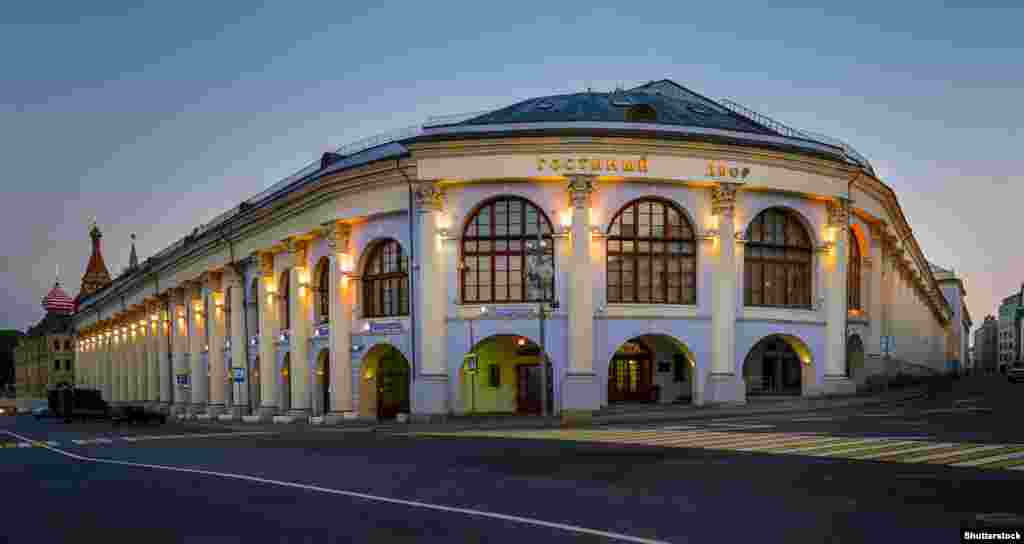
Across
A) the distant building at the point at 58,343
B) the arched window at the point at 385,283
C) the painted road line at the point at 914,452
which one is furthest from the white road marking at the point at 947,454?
the distant building at the point at 58,343

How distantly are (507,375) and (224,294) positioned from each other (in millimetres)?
25989

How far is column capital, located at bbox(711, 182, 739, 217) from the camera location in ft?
114

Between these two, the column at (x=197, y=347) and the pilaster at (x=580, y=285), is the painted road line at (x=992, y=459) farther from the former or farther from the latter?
the column at (x=197, y=347)

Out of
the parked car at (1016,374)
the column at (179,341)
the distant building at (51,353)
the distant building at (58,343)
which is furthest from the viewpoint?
the distant building at (51,353)

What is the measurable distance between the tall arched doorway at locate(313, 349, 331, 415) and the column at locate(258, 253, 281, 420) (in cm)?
414

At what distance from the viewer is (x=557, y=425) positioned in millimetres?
Answer: 29672

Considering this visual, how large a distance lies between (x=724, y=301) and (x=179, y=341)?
46791mm

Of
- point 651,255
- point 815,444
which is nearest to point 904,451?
point 815,444

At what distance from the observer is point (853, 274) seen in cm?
4266

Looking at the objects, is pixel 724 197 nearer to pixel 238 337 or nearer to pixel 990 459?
pixel 990 459

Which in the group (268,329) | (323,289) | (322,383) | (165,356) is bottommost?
(165,356)

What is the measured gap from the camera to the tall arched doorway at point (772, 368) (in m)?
43.4

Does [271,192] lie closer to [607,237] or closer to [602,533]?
[607,237]

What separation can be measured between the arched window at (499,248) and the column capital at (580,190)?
1.52 metres
